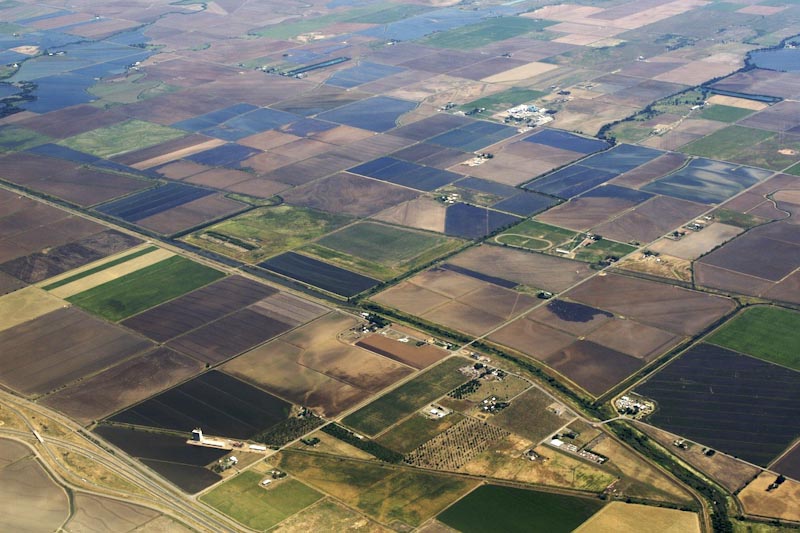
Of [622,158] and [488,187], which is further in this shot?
[622,158]

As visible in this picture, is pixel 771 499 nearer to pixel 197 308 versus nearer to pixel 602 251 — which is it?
pixel 602 251

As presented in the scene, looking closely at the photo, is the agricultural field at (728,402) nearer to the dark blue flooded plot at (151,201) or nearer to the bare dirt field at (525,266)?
the bare dirt field at (525,266)

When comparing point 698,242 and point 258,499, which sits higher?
point 698,242

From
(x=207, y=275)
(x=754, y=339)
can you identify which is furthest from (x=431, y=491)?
(x=207, y=275)

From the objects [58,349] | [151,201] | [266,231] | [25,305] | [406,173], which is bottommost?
[58,349]

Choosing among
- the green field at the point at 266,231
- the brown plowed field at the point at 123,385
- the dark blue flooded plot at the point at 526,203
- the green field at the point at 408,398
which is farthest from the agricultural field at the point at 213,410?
the dark blue flooded plot at the point at 526,203

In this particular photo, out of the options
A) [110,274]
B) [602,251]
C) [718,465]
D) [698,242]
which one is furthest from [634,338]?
[110,274]

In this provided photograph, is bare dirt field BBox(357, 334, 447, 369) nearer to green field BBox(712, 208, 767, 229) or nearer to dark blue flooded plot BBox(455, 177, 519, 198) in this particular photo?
dark blue flooded plot BBox(455, 177, 519, 198)
